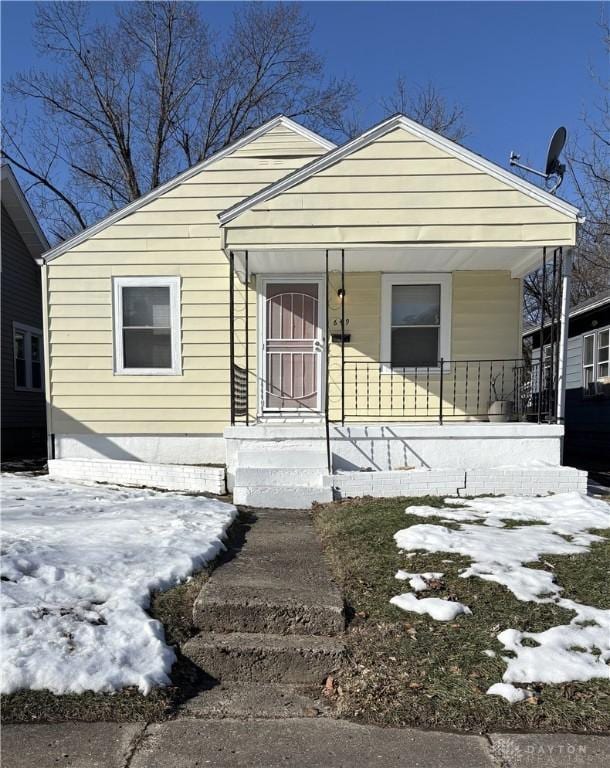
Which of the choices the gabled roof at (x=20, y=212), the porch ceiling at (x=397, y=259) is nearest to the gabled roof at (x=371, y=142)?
the porch ceiling at (x=397, y=259)

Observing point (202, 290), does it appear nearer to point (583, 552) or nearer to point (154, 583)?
point (154, 583)

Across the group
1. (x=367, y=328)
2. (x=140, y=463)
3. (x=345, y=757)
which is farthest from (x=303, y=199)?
(x=345, y=757)

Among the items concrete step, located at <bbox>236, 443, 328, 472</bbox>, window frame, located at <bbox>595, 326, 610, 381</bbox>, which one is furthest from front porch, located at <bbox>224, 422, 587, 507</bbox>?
window frame, located at <bbox>595, 326, 610, 381</bbox>

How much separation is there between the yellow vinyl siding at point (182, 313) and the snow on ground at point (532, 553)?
3998 mm

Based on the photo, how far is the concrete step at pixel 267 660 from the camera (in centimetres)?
269

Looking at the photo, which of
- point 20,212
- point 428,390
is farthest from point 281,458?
point 20,212

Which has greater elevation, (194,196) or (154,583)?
(194,196)

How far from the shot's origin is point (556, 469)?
5.97m

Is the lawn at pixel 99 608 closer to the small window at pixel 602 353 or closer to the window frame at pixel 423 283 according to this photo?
the window frame at pixel 423 283

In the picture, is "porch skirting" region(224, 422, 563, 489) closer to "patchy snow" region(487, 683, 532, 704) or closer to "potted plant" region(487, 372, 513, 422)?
"potted plant" region(487, 372, 513, 422)

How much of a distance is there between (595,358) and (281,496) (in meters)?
9.55

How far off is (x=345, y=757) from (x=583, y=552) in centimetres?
277

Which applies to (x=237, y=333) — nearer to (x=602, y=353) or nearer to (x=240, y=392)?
(x=240, y=392)

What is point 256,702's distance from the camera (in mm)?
2484
